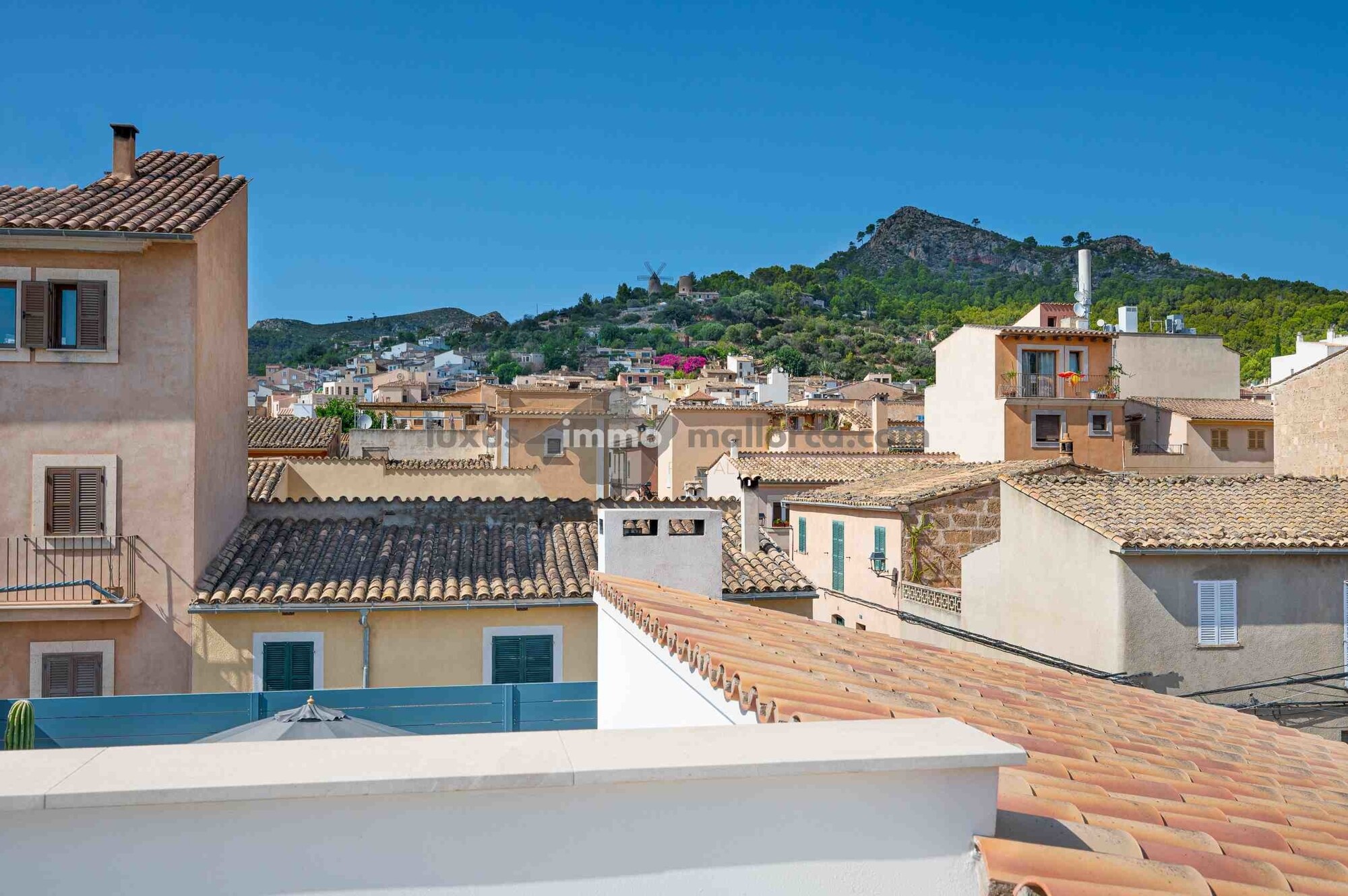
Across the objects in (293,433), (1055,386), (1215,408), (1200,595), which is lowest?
Answer: (1200,595)

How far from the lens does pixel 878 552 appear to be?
2344cm

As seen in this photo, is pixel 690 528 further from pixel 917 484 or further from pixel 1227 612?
pixel 917 484

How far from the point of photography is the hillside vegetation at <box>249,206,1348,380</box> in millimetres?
79688

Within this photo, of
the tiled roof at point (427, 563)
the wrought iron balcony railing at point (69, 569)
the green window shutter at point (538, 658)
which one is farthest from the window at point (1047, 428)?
the wrought iron balcony railing at point (69, 569)

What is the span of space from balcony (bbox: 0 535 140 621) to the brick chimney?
239 inches

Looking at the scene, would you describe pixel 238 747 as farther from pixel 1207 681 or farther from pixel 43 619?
pixel 1207 681

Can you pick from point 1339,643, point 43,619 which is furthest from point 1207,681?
point 43,619

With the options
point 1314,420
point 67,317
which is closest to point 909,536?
point 1314,420

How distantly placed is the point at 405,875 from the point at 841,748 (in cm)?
121

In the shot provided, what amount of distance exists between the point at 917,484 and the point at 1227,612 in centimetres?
987

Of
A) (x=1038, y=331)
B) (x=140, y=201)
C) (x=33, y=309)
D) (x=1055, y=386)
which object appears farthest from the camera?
(x=1055, y=386)

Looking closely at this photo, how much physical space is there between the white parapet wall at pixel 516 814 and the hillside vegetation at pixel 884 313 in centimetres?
7745

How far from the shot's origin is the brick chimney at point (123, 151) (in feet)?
51.4

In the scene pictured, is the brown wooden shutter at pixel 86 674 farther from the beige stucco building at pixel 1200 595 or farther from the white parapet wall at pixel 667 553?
the beige stucco building at pixel 1200 595
